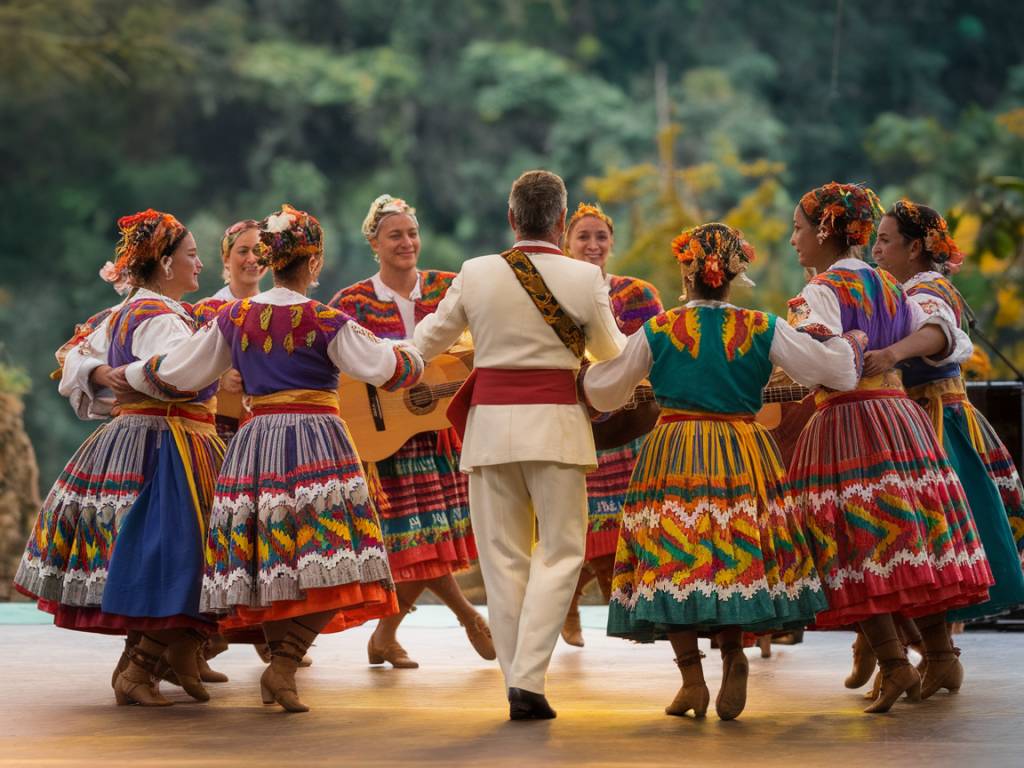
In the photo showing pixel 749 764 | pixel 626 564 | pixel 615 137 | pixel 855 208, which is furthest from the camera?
pixel 615 137

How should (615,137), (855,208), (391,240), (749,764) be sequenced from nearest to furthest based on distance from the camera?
(749,764), (855,208), (391,240), (615,137)

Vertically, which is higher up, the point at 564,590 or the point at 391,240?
the point at 391,240

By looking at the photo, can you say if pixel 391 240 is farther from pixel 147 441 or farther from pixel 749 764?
pixel 749 764

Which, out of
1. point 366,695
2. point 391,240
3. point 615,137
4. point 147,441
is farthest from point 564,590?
point 615,137

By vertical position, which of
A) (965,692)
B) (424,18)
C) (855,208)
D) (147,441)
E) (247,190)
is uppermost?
(424,18)

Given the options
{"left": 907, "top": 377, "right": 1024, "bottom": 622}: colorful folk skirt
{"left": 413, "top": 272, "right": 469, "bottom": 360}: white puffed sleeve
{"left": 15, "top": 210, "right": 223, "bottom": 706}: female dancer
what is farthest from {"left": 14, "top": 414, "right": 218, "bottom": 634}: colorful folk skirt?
{"left": 907, "top": 377, "right": 1024, "bottom": 622}: colorful folk skirt

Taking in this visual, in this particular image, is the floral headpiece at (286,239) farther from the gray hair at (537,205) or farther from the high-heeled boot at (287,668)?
the high-heeled boot at (287,668)

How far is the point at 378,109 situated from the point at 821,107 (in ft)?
18.7

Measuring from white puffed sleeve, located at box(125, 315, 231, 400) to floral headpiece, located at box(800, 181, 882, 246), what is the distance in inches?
69.2

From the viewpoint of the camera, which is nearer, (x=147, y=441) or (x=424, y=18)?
(x=147, y=441)

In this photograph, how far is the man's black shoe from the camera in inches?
164

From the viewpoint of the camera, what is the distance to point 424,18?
1998cm

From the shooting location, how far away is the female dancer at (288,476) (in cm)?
434

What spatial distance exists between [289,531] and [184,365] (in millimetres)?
571
